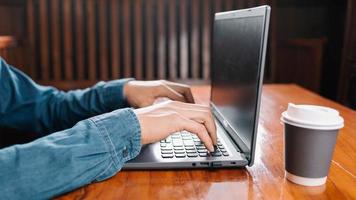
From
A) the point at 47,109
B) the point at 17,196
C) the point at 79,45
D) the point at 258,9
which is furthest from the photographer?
the point at 79,45

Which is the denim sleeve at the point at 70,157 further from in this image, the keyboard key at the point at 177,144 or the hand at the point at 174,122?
the keyboard key at the point at 177,144

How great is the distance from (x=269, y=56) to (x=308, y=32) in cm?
44

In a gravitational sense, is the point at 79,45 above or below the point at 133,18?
below

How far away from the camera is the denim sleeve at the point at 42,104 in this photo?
47.0 inches

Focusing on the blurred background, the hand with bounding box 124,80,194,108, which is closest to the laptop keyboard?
the hand with bounding box 124,80,194,108

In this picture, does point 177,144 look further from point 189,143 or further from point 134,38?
point 134,38

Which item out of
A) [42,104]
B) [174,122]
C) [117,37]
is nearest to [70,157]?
[174,122]

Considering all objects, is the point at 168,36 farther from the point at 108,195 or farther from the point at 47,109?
the point at 108,195

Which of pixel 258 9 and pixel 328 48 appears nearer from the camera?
pixel 258 9

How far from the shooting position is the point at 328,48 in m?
3.34

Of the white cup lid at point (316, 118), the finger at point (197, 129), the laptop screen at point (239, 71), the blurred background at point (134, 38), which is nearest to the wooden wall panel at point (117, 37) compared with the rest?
the blurred background at point (134, 38)

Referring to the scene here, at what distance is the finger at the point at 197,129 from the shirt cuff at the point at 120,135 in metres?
0.08

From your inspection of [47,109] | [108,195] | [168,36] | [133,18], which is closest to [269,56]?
[168,36]

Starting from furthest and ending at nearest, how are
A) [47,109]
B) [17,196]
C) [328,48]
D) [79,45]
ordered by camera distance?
[328,48]
[79,45]
[47,109]
[17,196]
